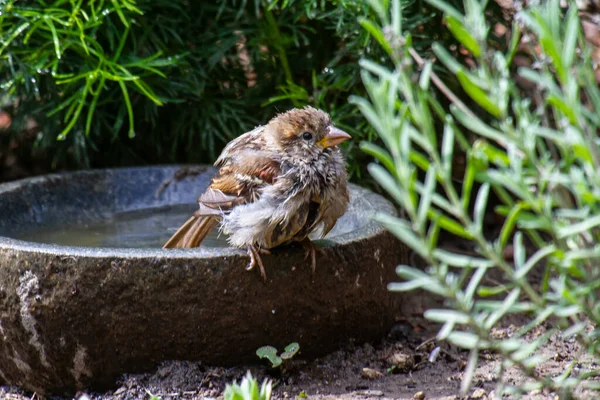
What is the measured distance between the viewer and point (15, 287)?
3484mm

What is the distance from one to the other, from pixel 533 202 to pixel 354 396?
177cm

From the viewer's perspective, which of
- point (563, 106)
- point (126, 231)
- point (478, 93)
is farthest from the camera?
point (126, 231)

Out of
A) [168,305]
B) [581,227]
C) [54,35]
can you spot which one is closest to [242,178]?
[168,305]

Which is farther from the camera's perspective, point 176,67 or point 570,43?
point 176,67

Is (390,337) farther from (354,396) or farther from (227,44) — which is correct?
(227,44)

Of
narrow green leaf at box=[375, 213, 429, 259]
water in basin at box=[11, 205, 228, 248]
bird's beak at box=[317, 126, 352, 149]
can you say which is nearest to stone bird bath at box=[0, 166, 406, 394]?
bird's beak at box=[317, 126, 352, 149]

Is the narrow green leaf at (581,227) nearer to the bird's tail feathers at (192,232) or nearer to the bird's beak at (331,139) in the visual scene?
the bird's beak at (331,139)

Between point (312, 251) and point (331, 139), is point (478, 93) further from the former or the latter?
point (331, 139)

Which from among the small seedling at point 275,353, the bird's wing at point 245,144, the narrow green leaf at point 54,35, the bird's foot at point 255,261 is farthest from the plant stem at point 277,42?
the small seedling at point 275,353

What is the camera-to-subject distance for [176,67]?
17.3 ft

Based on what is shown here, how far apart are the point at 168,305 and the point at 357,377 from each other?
0.97 m

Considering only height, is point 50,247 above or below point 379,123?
below

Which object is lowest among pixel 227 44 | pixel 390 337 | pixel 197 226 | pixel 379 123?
pixel 390 337

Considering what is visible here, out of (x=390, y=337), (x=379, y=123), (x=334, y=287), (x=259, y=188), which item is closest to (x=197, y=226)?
(x=259, y=188)
